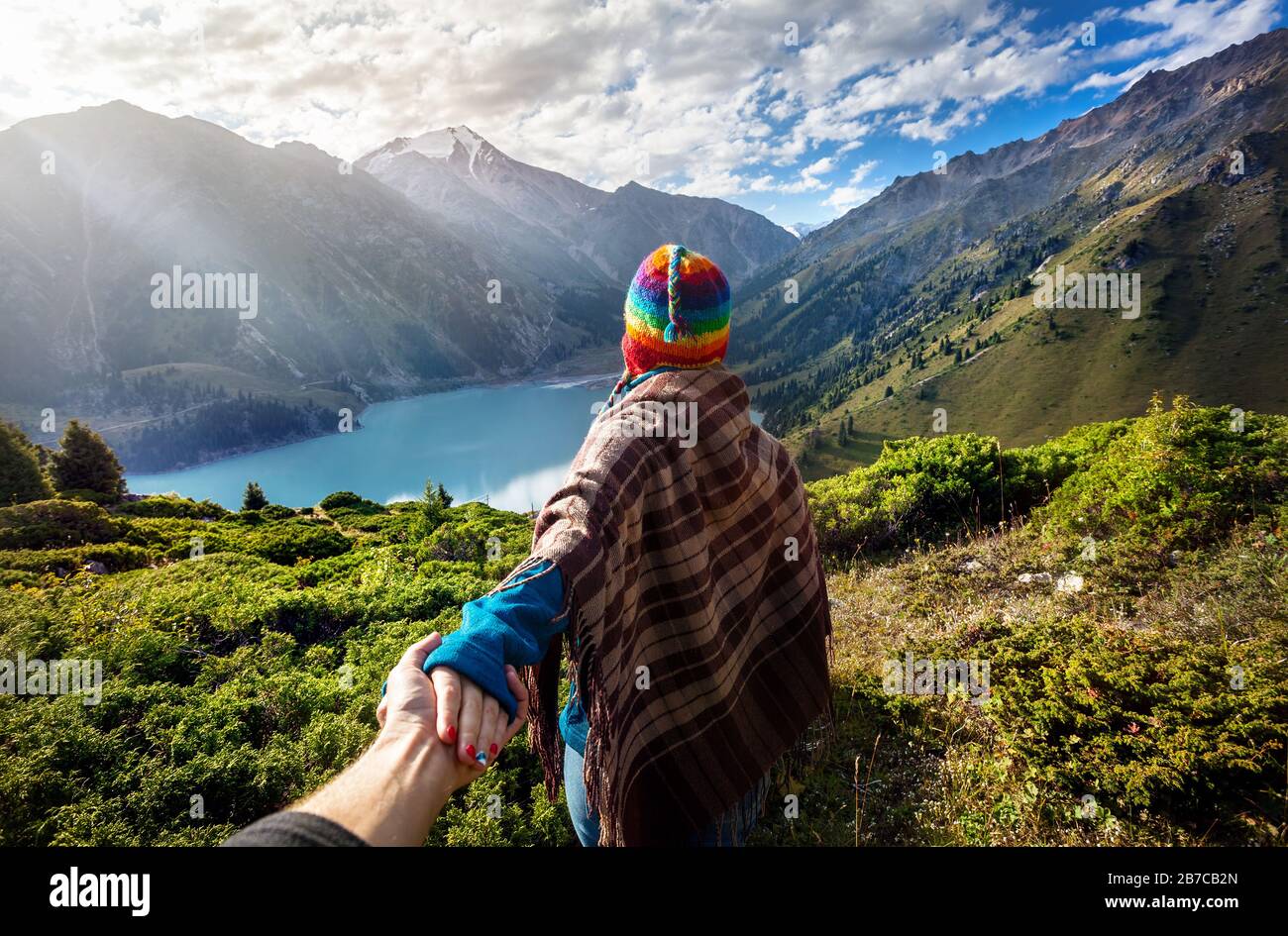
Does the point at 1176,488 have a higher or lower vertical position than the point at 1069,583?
higher

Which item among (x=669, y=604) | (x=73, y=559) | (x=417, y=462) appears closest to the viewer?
(x=669, y=604)

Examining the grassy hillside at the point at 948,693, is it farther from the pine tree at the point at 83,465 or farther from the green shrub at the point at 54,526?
the pine tree at the point at 83,465

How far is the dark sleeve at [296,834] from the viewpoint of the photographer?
1.28 m

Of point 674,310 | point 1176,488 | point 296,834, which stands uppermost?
point 674,310

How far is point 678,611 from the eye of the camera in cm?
266

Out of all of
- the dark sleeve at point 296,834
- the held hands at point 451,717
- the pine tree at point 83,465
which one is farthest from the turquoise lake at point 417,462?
the dark sleeve at point 296,834

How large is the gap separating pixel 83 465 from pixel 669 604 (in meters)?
41.0

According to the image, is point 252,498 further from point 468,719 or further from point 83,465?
point 468,719

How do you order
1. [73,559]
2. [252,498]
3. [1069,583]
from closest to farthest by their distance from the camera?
[1069,583], [73,559], [252,498]

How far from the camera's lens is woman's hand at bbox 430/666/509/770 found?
1595mm

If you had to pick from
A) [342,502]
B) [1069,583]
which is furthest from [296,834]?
[342,502]

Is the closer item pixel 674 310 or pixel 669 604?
pixel 669 604

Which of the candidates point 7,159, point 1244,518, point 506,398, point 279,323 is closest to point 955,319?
point 506,398

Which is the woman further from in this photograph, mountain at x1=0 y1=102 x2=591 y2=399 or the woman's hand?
mountain at x1=0 y1=102 x2=591 y2=399
